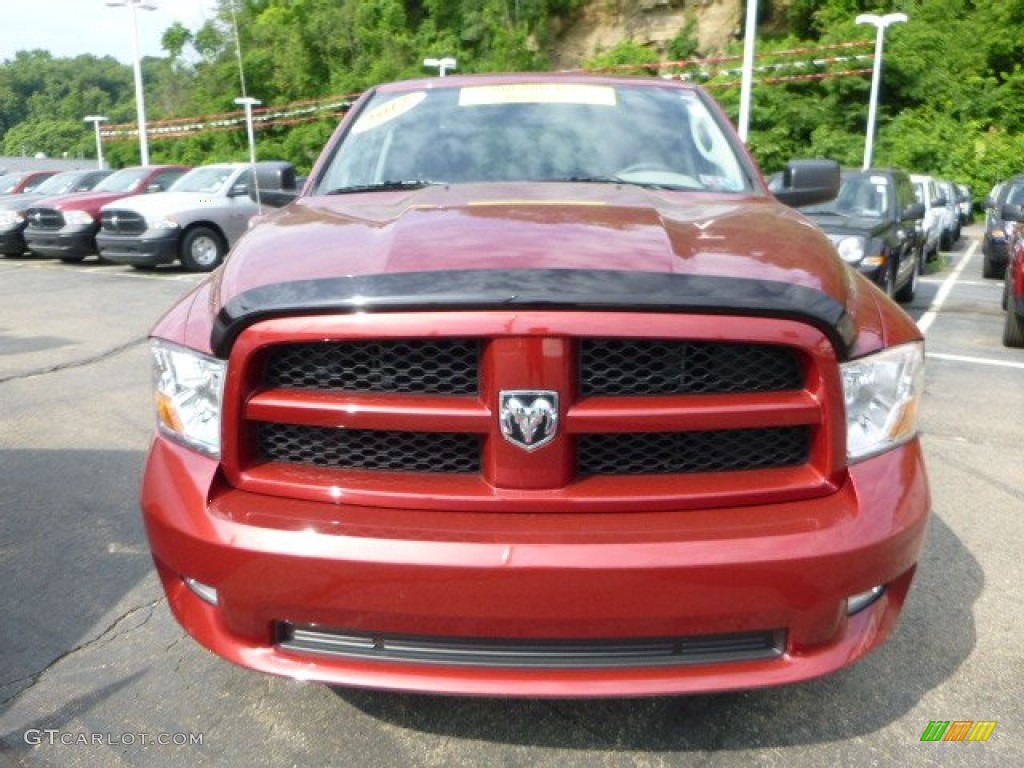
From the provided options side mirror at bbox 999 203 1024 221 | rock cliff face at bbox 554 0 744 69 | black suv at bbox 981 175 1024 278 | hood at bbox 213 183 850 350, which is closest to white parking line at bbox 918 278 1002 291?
black suv at bbox 981 175 1024 278

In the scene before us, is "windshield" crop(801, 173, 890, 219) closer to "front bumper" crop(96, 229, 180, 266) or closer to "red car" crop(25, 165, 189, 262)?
"front bumper" crop(96, 229, 180, 266)

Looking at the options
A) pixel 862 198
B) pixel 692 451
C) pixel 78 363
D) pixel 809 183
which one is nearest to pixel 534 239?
pixel 692 451

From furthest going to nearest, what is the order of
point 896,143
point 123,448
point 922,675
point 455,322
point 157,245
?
point 896,143, point 157,245, point 123,448, point 922,675, point 455,322

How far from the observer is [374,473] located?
2092 millimetres

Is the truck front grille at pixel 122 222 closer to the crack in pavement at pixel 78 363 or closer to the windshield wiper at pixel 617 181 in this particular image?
the crack in pavement at pixel 78 363

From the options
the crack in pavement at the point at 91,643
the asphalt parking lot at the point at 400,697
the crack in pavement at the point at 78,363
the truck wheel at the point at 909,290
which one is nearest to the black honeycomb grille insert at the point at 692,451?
the asphalt parking lot at the point at 400,697

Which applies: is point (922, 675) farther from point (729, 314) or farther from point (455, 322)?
point (455, 322)

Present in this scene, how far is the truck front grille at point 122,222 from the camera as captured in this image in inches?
548

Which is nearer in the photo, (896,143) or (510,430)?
(510,430)

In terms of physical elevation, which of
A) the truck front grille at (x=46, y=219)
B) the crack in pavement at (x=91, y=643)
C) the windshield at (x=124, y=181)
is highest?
the windshield at (x=124, y=181)

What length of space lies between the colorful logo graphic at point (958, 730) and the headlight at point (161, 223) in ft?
43.5

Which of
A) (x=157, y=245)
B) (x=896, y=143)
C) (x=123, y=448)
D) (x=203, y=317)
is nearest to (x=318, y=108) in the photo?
(x=896, y=143)

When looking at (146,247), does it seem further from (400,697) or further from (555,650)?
(555,650)

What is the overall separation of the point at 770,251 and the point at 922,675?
1.34 metres
